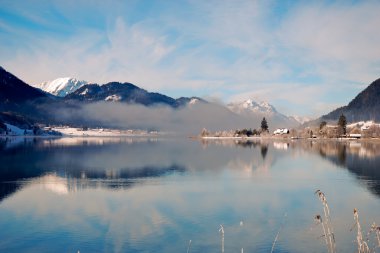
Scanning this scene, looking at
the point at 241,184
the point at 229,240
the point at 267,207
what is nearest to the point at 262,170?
the point at 241,184

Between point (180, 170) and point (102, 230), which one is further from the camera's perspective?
point (180, 170)

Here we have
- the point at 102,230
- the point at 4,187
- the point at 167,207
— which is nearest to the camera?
the point at 102,230

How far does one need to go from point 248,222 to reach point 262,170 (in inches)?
1390

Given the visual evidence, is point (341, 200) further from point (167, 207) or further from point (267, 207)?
point (167, 207)

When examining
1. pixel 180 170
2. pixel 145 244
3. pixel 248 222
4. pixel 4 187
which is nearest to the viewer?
pixel 145 244

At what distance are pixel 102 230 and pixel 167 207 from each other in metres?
8.00

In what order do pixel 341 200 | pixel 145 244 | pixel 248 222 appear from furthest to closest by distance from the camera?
1. pixel 341 200
2. pixel 248 222
3. pixel 145 244

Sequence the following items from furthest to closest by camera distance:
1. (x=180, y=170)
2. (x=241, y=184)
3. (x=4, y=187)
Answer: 1. (x=180, y=170)
2. (x=241, y=184)
3. (x=4, y=187)

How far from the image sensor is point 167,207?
32.3 meters

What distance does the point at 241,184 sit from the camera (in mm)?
46344

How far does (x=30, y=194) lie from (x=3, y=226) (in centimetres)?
Result: 1212

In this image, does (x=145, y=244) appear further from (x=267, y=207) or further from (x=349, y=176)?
(x=349, y=176)

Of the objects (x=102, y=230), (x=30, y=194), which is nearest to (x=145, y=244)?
(x=102, y=230)

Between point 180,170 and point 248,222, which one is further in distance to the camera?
point 180,170
